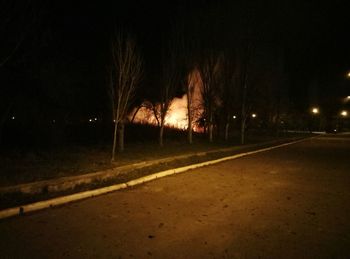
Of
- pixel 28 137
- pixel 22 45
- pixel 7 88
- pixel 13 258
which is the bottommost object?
pixel 13 258

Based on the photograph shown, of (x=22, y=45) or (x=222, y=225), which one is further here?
(x=22, y=45)

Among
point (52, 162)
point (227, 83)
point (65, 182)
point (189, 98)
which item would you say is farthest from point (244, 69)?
point (65, 182)

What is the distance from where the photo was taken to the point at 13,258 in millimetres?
4461

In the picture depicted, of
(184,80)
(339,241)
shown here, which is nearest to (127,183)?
(339,241)

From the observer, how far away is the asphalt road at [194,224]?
4.77 metres

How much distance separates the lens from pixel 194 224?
19.5 ft

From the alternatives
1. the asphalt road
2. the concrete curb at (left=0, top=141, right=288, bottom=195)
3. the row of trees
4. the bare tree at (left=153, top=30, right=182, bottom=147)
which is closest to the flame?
the row of trees

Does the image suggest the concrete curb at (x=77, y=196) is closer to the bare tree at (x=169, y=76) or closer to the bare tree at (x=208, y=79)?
the bare tree at (x=169, y=76)

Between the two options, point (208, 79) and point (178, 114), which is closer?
point (208, 79)

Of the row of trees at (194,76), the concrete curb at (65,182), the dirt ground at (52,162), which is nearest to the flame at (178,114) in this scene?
the row of trees at (194,76)

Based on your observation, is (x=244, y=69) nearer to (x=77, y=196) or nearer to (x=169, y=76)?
(x=169, y=76)

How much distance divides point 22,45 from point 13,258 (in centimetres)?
1132

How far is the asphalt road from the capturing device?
4.77 m

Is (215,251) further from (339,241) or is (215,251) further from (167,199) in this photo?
(167,199)
